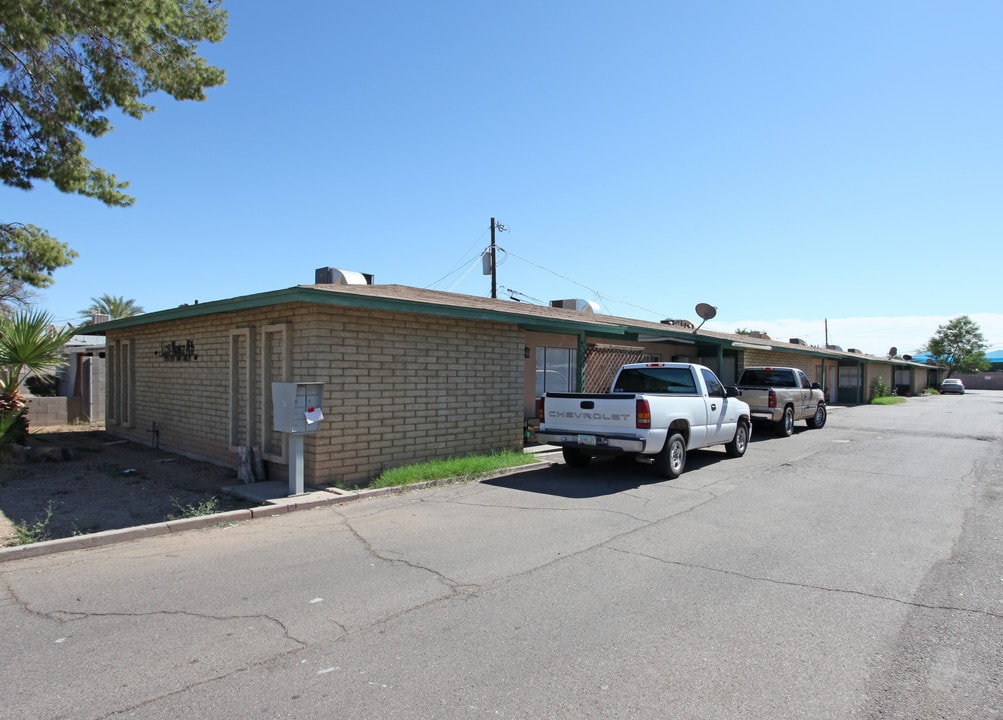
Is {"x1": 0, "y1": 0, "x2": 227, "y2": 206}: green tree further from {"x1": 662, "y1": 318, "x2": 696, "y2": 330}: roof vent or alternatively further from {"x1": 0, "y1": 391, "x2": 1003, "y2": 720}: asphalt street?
{"x1": 662, "y1": 318, "x2": 696, "y2": 330}: roof vent

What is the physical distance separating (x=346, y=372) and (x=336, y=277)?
11.8 ft

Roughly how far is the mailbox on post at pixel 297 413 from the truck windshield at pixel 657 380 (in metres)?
6.19

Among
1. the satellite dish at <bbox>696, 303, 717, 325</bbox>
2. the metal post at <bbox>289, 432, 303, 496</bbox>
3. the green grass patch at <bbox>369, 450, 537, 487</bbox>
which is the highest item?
the satellite dish at <bbox>696, 303, 717, 325</bbox>

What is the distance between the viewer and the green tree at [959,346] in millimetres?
71875

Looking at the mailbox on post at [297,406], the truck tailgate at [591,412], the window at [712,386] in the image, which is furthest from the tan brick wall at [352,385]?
the window at [712,386]

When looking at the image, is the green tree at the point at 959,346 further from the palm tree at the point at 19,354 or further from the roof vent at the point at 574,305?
the palm tree at the point at 19,354

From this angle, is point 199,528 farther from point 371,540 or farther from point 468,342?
point 468,342

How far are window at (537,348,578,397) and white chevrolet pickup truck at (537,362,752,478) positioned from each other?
2516 mm

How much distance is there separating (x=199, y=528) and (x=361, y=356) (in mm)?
3299

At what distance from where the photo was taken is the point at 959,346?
72.3m

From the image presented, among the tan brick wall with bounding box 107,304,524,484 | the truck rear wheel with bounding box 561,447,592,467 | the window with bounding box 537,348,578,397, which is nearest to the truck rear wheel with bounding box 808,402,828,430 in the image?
the window with bounding box 537,348,578,397

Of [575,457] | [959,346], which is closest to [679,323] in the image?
[575,457]

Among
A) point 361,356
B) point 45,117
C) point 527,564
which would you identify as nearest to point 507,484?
point 361,356

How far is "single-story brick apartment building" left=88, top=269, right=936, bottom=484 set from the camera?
898cm
